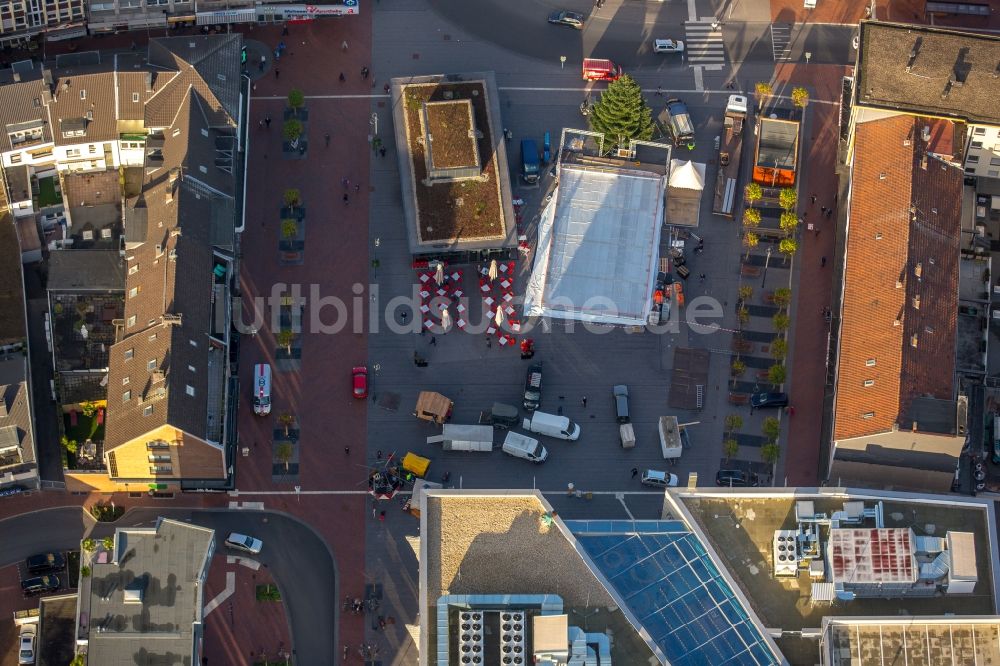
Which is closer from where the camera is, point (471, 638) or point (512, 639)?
point (512, 639)

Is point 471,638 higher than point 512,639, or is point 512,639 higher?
point 512,639

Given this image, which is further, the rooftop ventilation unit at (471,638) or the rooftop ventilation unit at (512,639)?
the rooftop ventilation unit at (471,638)

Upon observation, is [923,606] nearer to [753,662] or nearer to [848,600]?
[848,600]

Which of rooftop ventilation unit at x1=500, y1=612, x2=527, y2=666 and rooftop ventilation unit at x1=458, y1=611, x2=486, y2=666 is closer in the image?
rooftop ventilation unit at x1=500, y1=612, x2=527, y2=666
